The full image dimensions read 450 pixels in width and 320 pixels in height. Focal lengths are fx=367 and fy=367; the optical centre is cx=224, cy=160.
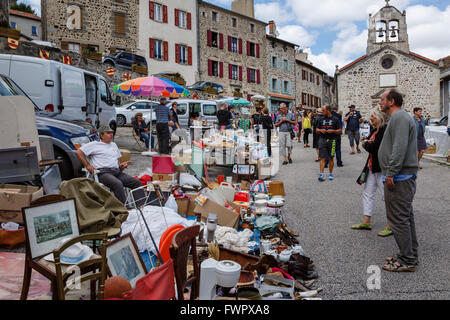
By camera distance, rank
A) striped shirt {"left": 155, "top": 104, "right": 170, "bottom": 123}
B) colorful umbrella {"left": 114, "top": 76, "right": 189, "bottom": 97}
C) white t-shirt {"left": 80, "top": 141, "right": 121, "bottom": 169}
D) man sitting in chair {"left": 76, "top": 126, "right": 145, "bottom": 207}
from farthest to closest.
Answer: colorful umbrella {"left": 114, "top": 76, "right": 189, "bottom": 97} < striped shirt {"left": 155, "top": 104, "right": 170, "bottom": 123} < white t-shirt {"left": 80, "top": 141, "right": 121, "bottom": 169} < man sitting in chair {"left": 76, "top": 126, "right": 145, "bottom": 207}

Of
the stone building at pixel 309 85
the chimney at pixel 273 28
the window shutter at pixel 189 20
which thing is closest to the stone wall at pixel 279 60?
the stone building at pixel 309 85

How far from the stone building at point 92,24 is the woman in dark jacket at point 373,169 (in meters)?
21.5

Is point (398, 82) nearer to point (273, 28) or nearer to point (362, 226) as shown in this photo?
point (273, 28)

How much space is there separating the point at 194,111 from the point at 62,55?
651 centimetres

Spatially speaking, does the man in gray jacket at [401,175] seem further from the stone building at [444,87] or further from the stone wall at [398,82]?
the stone building at [444,87]

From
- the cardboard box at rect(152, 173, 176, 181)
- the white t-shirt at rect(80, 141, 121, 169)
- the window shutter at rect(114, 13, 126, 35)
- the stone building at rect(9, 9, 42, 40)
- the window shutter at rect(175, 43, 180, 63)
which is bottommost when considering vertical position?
the cardboard box at rect(152, 173, 176, 181)

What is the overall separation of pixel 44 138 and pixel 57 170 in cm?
59

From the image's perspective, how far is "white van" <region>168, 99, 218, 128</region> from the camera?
18.3 metres

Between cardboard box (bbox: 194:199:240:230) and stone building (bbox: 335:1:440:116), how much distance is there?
34.5 meters

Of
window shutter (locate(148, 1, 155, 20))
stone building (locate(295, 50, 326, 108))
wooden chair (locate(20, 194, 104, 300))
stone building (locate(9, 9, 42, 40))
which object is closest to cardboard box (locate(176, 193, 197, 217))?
wooden chair (locate(20, 194, 104, 300))

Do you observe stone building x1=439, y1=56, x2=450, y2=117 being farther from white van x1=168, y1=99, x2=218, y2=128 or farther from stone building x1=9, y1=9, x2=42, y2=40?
stone building x1=9, y1=9, x2=42, y2=40

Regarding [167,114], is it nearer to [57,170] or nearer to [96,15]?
[57,170]

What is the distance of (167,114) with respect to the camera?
11453 millimetres

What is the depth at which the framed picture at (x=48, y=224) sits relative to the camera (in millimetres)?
2938
